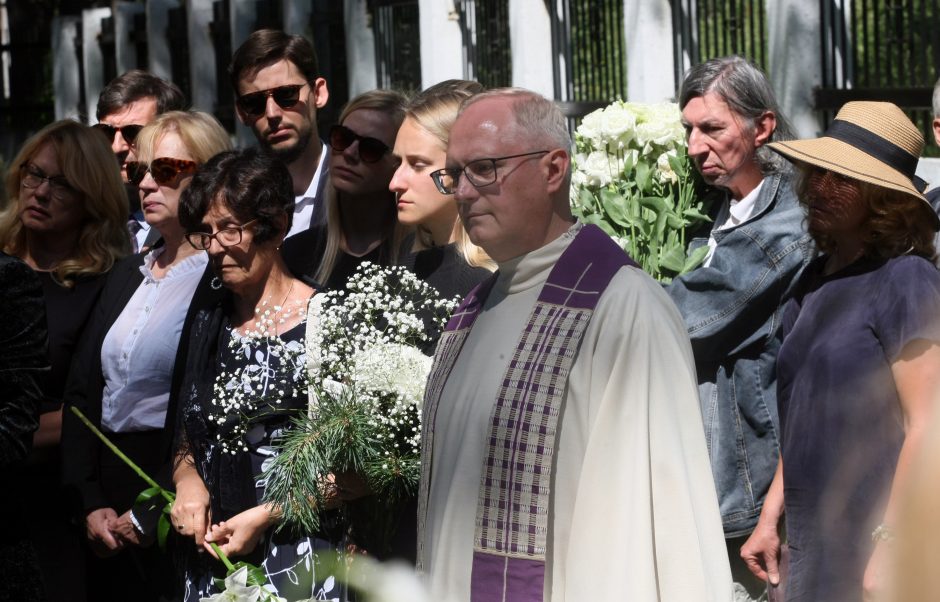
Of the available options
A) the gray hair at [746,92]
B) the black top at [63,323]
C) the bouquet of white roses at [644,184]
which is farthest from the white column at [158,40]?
the gray hair at [746,92]

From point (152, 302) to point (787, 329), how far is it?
208 cm

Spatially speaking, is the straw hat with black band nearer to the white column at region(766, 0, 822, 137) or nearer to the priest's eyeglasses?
the priest's eyeglasses

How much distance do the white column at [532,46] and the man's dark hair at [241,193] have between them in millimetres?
3397

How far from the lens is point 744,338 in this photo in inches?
146

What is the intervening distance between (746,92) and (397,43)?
4.77m

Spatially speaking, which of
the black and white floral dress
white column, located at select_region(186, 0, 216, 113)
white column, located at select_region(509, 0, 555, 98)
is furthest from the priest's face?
white column, located at select_region(186, 0, 216, 113)

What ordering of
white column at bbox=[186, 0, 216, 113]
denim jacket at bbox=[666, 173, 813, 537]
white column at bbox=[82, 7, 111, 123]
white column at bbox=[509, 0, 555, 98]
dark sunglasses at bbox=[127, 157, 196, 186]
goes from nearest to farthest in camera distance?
denim jacket at bbox=[666, 173, 813, 537] < dark sunglasses at bbox=[127, 157, 196, 186] < white column at bbox=[509, 0, 555, 98] < white column at bbox=[186, 0, 216, 113] < white column at bbox=[82, 7, 111, 123]

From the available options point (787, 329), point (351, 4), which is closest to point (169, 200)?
point (787, 329)

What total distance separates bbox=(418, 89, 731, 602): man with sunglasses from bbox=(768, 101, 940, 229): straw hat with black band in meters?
0.80

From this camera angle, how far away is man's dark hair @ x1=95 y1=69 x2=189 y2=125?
217 inches

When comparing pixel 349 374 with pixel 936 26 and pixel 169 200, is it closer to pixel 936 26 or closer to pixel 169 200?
pixel 169 200

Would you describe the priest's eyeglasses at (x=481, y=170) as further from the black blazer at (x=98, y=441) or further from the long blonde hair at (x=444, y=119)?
the black blazer at (x=98, y=441)

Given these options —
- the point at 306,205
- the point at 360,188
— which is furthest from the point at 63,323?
the point at 360,188

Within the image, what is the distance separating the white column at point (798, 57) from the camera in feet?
16.8
